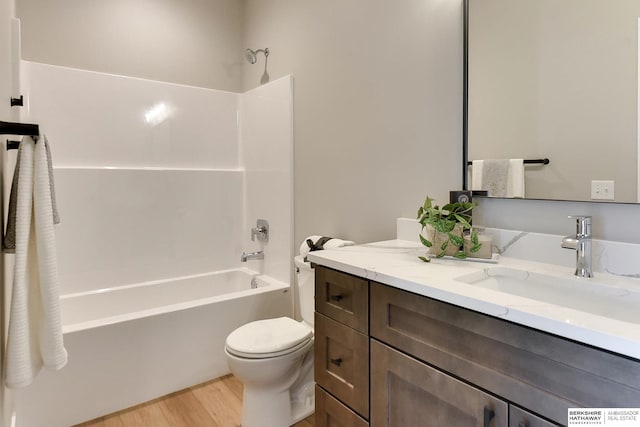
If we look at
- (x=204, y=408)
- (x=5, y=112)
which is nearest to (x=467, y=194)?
(x=5, y=112)

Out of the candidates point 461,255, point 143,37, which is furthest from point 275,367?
point 143,37

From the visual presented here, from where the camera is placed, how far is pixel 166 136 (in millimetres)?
2836

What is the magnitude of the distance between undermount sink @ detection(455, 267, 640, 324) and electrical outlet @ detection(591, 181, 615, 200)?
295 millimetres

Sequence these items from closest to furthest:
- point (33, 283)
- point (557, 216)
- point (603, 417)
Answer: point (603, 417), point (33, 283), point (557, 216)

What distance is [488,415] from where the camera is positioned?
2.79ft

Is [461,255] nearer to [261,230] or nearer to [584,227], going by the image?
[584,227]

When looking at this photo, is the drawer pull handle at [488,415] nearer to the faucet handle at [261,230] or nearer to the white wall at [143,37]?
the faucet handle at [261,230]

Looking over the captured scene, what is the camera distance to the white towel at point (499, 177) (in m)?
1.37

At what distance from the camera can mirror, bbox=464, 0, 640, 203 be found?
1.13 metres

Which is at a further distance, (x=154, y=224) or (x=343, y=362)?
(x=154, y=224)

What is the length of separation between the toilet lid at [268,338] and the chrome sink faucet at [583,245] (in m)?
1.20

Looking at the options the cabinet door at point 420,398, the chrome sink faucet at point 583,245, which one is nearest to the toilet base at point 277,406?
the cabinet door at point 420,398

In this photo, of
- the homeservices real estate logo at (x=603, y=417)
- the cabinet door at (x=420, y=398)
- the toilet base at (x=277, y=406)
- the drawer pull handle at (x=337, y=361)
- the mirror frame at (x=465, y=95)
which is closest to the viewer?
the homeservices real estate logo at (x=603, y=417)

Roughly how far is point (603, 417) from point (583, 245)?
54 cm
